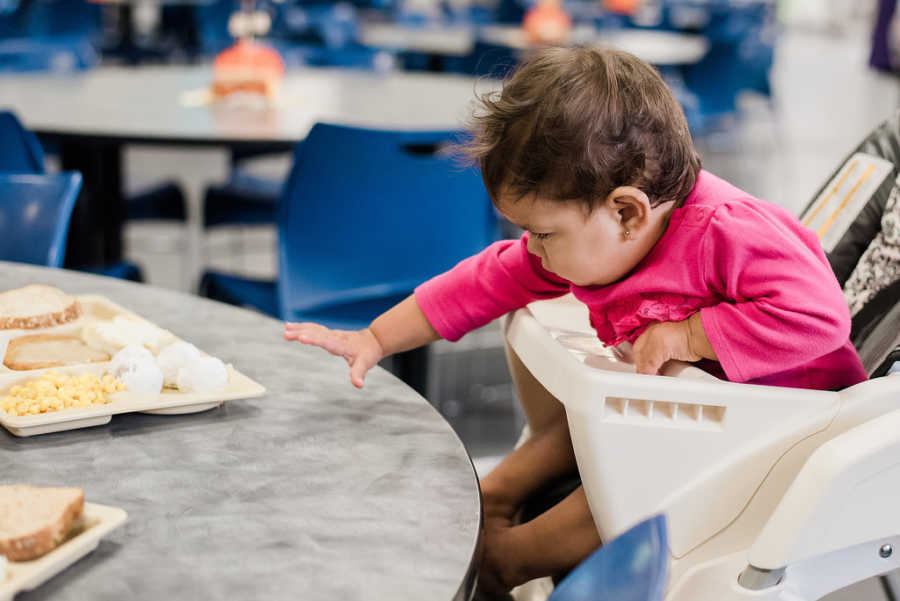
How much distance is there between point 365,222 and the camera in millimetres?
2133

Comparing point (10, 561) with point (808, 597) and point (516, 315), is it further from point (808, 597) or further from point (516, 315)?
point (808, 597)

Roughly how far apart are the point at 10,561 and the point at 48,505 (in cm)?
5

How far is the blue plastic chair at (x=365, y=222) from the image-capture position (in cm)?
207

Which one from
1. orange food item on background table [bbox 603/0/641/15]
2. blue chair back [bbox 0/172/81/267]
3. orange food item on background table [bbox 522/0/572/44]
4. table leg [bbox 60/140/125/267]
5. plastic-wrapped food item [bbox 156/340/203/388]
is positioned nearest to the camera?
plastic-wrapped food item [bbox 156/340/203/388]

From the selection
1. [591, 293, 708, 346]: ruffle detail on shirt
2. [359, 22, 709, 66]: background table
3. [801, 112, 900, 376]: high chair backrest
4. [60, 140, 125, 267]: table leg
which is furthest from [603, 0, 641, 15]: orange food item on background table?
[591, 293, 708, 346]: ruffle detail on shirt

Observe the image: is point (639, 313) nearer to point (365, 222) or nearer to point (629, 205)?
point (629, 205)

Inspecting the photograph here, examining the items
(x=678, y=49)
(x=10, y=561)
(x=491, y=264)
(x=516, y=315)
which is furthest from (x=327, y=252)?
(x=678, y=49)

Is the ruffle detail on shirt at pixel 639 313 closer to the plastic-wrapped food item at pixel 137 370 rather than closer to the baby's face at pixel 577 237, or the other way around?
the baby's face at pixel 577 237

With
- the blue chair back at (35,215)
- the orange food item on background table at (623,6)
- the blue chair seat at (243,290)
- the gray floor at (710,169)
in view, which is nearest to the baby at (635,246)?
the gray floor at (710,169)

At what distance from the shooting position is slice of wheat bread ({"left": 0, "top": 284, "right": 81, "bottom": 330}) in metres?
1.11

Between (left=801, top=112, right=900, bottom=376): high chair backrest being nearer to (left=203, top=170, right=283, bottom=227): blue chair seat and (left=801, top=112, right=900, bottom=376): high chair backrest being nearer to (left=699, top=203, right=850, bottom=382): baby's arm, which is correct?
(left=699, top=203, right=850, bottom=382): baby's arm

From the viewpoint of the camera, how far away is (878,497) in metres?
1.02

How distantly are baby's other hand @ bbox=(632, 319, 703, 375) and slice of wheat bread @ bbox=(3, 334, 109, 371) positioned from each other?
597mm

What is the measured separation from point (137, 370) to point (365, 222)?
1.17m
